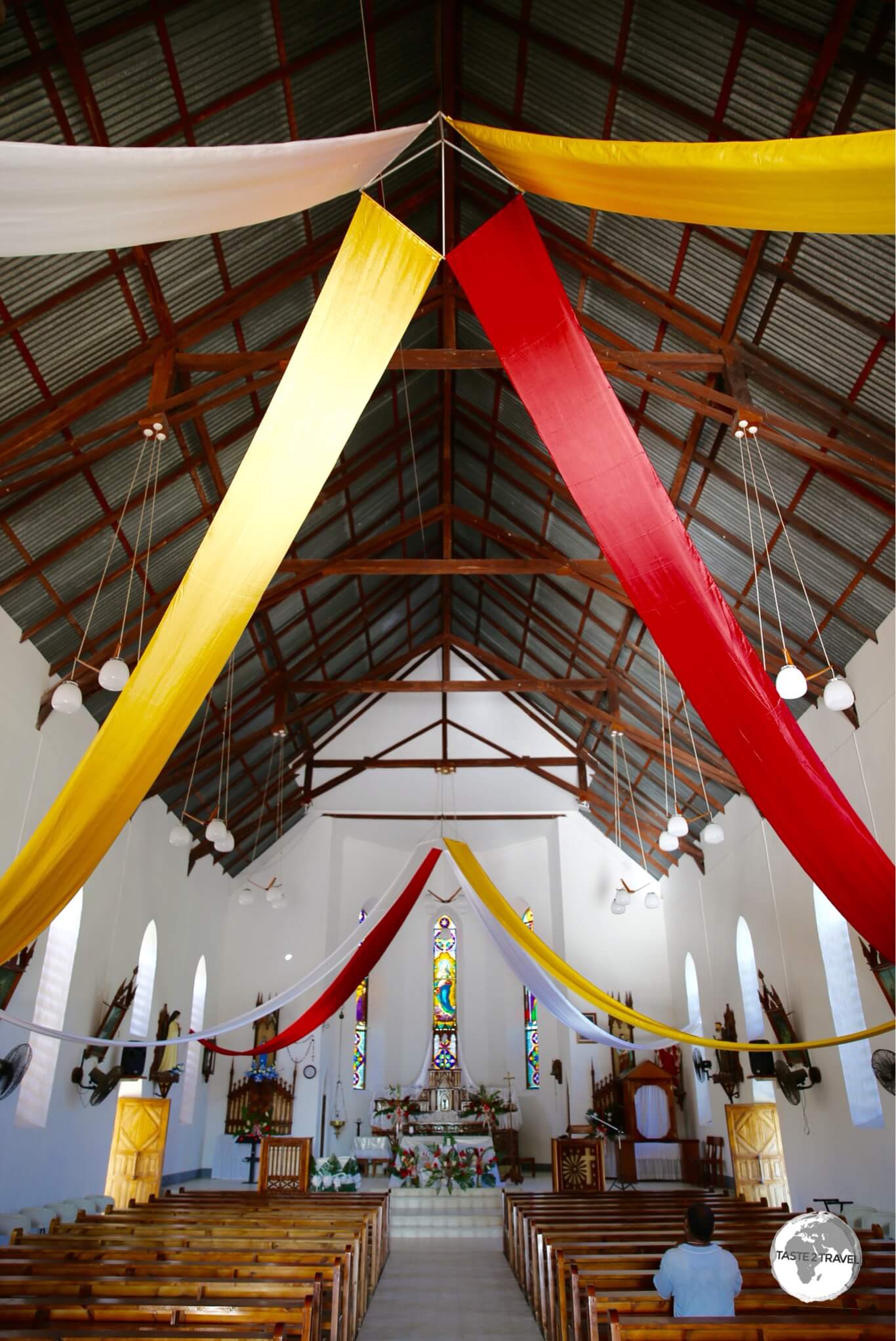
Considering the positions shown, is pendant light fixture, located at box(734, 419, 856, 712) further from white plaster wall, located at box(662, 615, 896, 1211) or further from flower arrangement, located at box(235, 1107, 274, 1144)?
flower arrangement, located at box(235, 1107, 274, 1144)

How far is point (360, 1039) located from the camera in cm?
1678

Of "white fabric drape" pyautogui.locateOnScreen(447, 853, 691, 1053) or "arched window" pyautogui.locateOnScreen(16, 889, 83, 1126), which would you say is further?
"arched window" pyautogui.locateOnScreen(16, 889, 83, 1126)

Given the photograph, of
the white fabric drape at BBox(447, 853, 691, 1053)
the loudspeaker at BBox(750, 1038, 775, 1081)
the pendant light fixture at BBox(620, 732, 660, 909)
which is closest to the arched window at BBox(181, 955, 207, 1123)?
the white fabric drape at BBox(447, 853, 691, 1053)

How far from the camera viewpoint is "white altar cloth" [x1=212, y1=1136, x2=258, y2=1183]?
585 inches

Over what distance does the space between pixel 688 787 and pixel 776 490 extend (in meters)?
6.36

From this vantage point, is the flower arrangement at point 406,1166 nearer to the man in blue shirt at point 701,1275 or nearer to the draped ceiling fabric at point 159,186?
the man in blue shirt at point 701,1275

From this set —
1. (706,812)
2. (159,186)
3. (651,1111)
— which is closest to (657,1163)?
(651,1111)

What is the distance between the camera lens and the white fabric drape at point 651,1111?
47.1 ft

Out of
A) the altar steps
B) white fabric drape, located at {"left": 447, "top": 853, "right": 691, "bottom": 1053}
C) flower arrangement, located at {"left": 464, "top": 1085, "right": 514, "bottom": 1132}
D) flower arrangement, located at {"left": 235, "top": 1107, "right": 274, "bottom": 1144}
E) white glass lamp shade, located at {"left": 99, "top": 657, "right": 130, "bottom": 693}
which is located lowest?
the altar steps

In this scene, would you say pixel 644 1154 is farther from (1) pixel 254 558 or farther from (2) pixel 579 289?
(1) pixel 254 558

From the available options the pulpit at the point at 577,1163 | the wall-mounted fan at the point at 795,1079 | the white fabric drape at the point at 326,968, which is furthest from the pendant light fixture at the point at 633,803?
A: the white fabric drape at the point at 326,968

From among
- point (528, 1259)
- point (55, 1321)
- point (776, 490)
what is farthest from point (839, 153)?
point (528, 1259)

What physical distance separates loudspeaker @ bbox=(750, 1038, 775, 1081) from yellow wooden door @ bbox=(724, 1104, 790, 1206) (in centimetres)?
100

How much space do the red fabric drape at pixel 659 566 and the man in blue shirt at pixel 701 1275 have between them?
1910 millimetres
